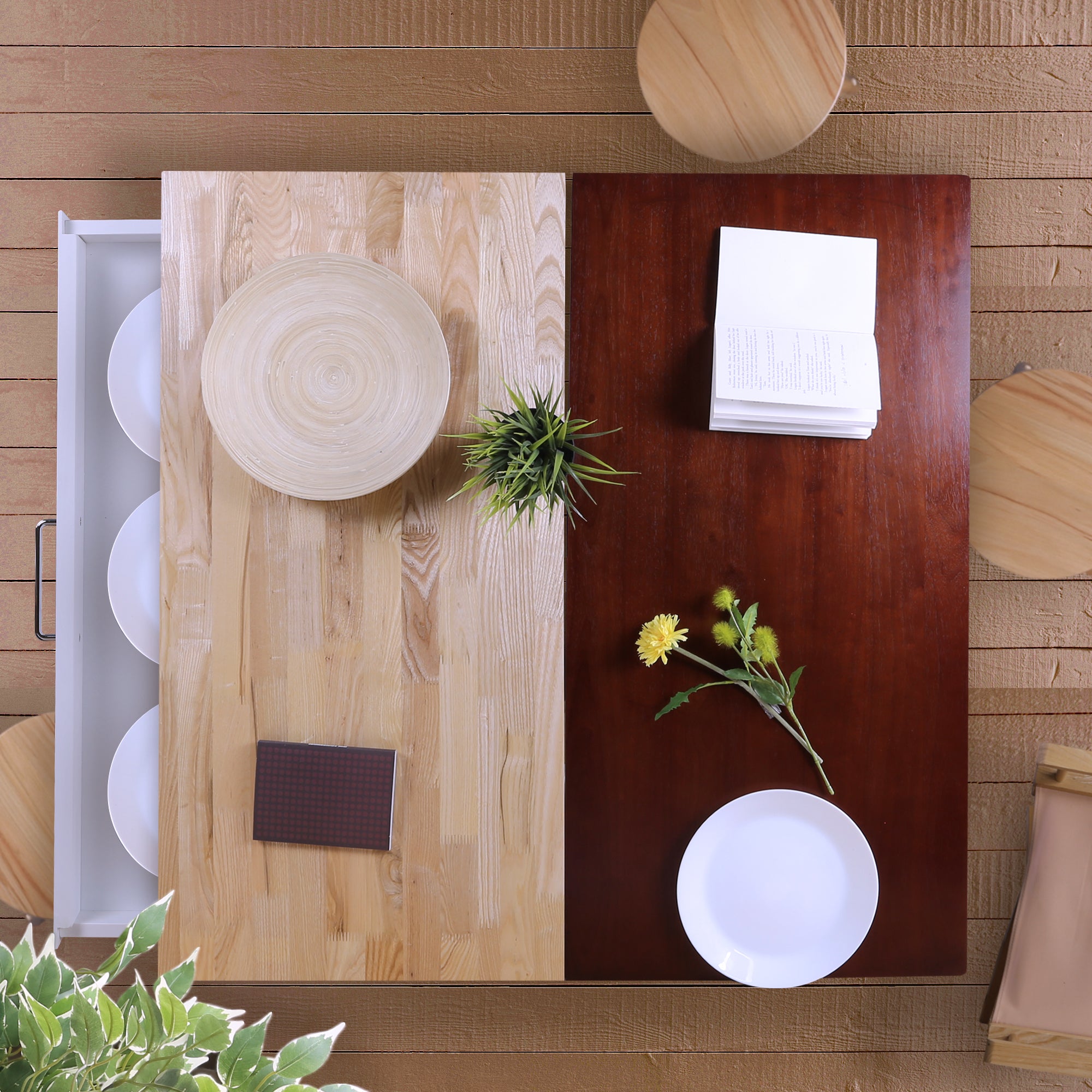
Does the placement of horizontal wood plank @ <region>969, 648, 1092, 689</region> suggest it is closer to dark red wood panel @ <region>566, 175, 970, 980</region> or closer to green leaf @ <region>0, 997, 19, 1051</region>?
dark red wood panel @ <region>566, 175, 970, 980</region>

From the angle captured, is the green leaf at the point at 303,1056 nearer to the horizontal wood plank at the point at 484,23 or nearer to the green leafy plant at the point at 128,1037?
the green leafy plant at the point at 128,1037

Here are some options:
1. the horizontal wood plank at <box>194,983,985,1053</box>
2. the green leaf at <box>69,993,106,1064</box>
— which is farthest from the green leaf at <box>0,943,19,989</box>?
the horizontal wood plank at <box>194,983,985,1053</box>

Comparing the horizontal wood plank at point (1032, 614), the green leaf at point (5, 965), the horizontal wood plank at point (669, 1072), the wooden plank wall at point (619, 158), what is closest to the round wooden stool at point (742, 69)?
the wooden plank wall at point (619, 158)

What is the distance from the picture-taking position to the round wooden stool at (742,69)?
4.33 ft

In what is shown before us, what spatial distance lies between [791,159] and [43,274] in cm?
172

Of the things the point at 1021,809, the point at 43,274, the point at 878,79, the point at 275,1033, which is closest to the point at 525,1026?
the point at 275,1033

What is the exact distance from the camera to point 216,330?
1.14 m

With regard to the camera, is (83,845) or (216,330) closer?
(216,330)

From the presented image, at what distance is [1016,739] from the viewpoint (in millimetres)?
1786

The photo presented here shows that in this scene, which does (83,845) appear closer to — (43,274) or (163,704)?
(163,704)

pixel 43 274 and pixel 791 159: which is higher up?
pixel 791 159

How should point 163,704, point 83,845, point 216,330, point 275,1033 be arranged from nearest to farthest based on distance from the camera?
point 216,330 → point 163,704 → point 83,845 → point 275,1033

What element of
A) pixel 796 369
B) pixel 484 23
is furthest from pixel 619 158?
pixel 796 369

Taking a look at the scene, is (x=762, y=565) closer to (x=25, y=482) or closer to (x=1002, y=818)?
(x=1002, y=818)
